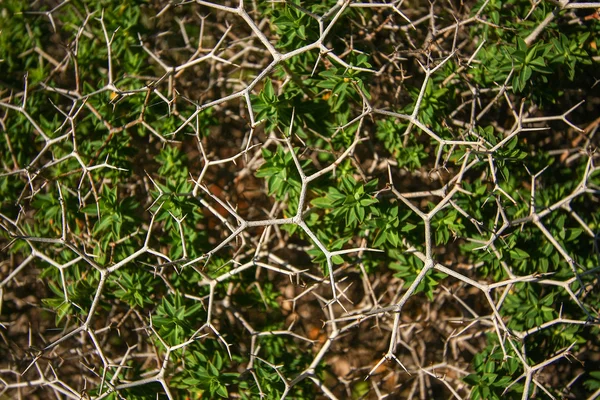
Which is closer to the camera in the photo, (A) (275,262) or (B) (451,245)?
(A) (275,262)

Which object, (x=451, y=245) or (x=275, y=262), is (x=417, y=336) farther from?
(x=275, y=262)

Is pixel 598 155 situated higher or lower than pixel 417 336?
higher

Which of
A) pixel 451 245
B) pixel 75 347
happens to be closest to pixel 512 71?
pixel 451 245

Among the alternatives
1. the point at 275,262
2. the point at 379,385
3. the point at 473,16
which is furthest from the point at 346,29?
the point at 379,385

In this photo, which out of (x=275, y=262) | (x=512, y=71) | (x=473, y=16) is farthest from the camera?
(x=275, y=262)

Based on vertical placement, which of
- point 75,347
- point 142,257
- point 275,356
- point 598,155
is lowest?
point 75,347

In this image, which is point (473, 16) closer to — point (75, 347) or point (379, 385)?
point (379, 385)

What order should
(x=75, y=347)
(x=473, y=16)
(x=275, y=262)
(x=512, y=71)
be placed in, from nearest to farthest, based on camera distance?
(x=512, y=71) < (x=473, y=16) < (x=275, y=262) < (x=75, y=347)
